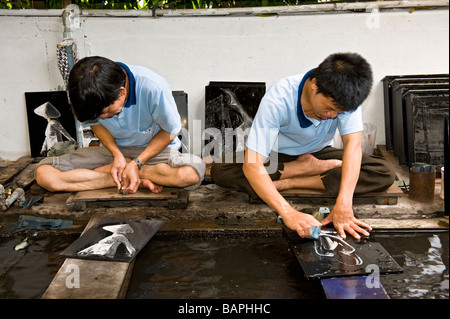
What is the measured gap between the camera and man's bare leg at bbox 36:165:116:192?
3.28 m

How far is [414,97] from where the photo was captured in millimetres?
3611

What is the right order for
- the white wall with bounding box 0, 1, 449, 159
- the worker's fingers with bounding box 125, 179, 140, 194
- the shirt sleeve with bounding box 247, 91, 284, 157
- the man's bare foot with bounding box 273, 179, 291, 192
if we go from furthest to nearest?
the white wall with bounding box 0, 1, 449, 159
the man's bare foot with bounding box 273, 179, 291, 192
the worker's fingers with bounding box 125, 179, 140, 194
the shirt sleeve with bounding box 247, 91, 284, 157

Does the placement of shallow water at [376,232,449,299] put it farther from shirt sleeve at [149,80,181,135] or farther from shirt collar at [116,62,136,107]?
shirt collar at [116,62,136,107]

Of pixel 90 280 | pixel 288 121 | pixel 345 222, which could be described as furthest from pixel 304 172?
pixel 90 280

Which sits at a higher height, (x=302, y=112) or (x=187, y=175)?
(x=302, y=112)

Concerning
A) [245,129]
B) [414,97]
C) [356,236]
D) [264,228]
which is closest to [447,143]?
[356,236]

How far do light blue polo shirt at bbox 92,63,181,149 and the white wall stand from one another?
54.5 inches

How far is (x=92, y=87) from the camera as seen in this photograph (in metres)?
2.51

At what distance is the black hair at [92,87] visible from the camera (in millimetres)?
2502

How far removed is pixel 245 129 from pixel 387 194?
1.63 m

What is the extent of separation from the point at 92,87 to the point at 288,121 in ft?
4.01

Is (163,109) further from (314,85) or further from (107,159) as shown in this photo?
(314,85)

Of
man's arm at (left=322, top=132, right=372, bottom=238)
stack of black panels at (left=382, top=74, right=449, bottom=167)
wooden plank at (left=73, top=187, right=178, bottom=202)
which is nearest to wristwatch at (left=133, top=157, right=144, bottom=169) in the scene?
wooden plank at (left=73, top=187, right=178, bottom=202)

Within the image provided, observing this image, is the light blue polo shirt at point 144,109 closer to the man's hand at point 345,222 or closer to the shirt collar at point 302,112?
the shirt collar at point 302,112
